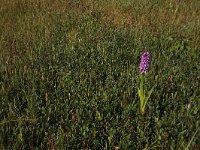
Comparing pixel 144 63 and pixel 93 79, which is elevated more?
pixel 144 63

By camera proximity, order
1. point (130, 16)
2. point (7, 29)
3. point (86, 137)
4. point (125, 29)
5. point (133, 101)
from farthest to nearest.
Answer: point (130, 16) < point (125, 29) < point (7, 29) < point (133, 101) < point (86, 137)

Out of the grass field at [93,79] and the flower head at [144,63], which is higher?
the flower head at [144,63]

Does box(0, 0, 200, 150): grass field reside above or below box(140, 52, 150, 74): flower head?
below

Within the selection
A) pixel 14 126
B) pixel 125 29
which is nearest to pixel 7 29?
pixel 125 29

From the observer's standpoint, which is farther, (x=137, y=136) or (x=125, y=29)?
(x=125, y=29)

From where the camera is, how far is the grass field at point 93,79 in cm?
321

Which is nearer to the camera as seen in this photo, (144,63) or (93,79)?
(144,63)

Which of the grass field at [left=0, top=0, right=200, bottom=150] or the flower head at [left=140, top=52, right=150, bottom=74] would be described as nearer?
the grass field at [left=0, top=0, right=200, bottom=150]

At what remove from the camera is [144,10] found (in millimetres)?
7723

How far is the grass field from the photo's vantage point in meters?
3.21

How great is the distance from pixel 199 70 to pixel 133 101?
60.3 inches

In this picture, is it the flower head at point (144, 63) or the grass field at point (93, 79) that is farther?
the flower head at point (144, 63)

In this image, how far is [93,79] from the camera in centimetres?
431

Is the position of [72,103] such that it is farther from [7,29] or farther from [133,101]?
[7,29]
